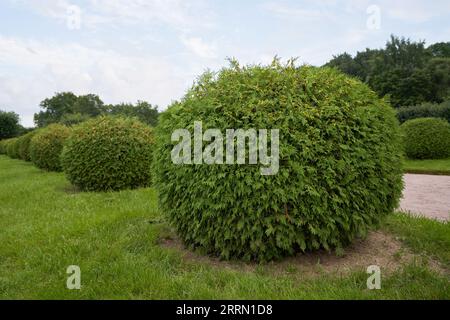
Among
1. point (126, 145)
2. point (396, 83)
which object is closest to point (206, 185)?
point (126, 145)

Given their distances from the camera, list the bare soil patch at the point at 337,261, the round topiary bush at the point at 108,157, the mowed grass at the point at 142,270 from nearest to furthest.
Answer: the mowed grass at the point at 142,270
the bare soil patch at the point at 337,261
the round topiary bush at the point at 108,157

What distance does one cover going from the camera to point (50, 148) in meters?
16.4

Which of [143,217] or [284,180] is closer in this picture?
[284,180]

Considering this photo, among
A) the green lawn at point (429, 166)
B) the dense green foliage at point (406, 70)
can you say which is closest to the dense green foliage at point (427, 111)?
the green lawn at point (429, 166)

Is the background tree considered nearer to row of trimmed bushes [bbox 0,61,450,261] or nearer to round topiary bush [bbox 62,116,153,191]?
round topiary bush [bbox 62,116,153,191]

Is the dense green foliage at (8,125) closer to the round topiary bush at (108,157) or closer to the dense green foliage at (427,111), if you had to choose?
the dense green foliage at (427,111)

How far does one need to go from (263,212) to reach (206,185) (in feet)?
2.20

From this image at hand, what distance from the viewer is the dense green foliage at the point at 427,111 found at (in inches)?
891

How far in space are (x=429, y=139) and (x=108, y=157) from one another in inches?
553

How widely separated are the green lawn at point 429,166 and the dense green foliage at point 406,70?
17.4 metres

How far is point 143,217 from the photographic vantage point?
644cm

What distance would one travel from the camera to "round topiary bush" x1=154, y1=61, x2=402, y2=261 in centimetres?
418

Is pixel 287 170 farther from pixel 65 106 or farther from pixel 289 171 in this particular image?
pixel 65 106
